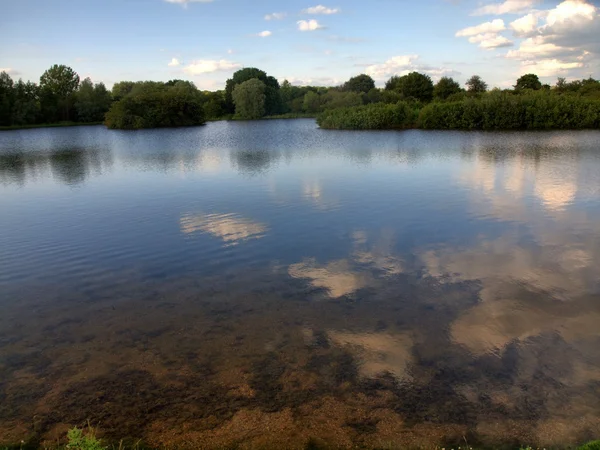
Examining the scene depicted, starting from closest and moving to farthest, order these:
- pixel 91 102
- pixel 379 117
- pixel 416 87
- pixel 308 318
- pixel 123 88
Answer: pixel 308 318
pixel 379 117
pixel 416 87
pixel 91 102
pixel 123 88

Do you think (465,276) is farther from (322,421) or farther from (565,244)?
(322,421)

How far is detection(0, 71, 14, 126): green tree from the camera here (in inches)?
3246

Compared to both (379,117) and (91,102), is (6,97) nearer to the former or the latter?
(91,102)

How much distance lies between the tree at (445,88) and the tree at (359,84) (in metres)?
30.7

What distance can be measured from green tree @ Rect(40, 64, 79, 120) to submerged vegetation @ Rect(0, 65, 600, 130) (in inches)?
7.7

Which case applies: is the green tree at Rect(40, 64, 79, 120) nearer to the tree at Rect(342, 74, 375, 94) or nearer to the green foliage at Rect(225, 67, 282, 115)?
the green foliage at Rect(225, 67, 282, 115)

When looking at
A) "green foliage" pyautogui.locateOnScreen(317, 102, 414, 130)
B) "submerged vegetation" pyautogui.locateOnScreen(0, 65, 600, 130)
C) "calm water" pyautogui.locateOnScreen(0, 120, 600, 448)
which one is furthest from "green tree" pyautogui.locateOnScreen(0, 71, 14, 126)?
"calm water" pyautogui.locateOnScreen(0, 120, 600, 448)

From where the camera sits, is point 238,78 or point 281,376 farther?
point 238,78

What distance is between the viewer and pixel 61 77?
108 metres

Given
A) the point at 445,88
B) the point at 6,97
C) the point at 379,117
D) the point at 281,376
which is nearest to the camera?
the point at 281,376

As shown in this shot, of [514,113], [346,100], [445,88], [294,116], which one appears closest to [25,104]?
[294,116]

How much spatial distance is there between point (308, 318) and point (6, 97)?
316 ft

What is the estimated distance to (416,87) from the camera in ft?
269

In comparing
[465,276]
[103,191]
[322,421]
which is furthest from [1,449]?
[103,191]
